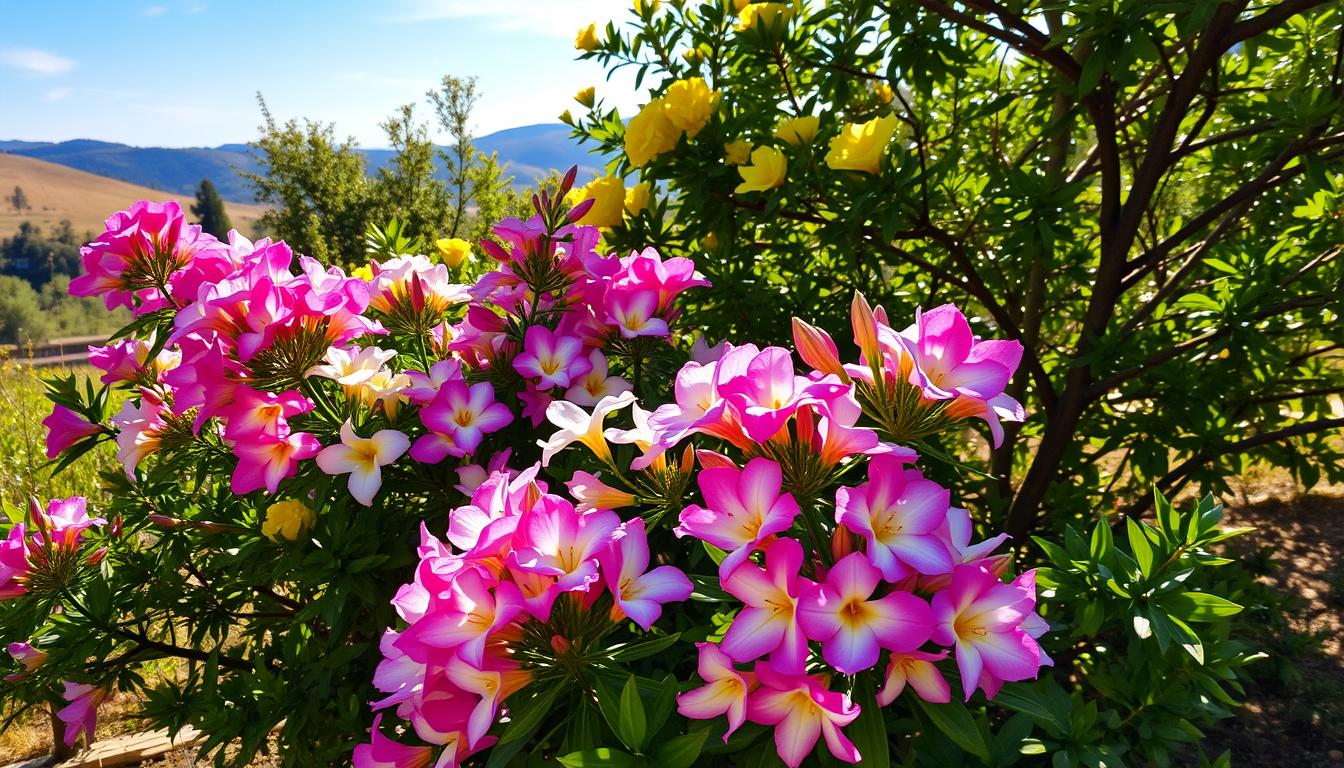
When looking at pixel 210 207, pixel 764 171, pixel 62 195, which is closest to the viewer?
pixel 764 171

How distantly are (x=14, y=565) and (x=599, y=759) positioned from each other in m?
1.29

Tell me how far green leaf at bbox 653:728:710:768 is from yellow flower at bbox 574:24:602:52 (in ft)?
6.54

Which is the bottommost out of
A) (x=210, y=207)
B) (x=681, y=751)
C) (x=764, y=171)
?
(x=210, y=207)

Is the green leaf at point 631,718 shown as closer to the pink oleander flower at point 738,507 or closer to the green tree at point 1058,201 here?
the pink oleander flower at point 738,507

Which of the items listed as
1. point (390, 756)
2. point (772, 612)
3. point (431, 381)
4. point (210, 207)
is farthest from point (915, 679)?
point (210, 207)

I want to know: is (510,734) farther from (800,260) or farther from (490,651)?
(800,260)

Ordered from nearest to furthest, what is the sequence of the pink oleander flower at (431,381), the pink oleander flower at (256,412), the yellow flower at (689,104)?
the pink oleander flower at (256,412) → the pink oleander flower at (431,381) → the yellow flower at (689,104)

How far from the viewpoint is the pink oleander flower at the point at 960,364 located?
82 cm

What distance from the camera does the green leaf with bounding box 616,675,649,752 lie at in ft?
2.61

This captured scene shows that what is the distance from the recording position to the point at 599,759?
801mm

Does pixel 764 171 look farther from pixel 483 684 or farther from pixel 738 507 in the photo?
pixel 483 684

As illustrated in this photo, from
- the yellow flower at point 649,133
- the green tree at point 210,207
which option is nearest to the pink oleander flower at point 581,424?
the yellow flower at point 649,133

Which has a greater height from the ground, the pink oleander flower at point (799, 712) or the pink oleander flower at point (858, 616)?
the pink oleander flower at point (858, 616)

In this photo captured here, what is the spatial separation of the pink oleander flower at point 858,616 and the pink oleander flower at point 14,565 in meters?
1.49
